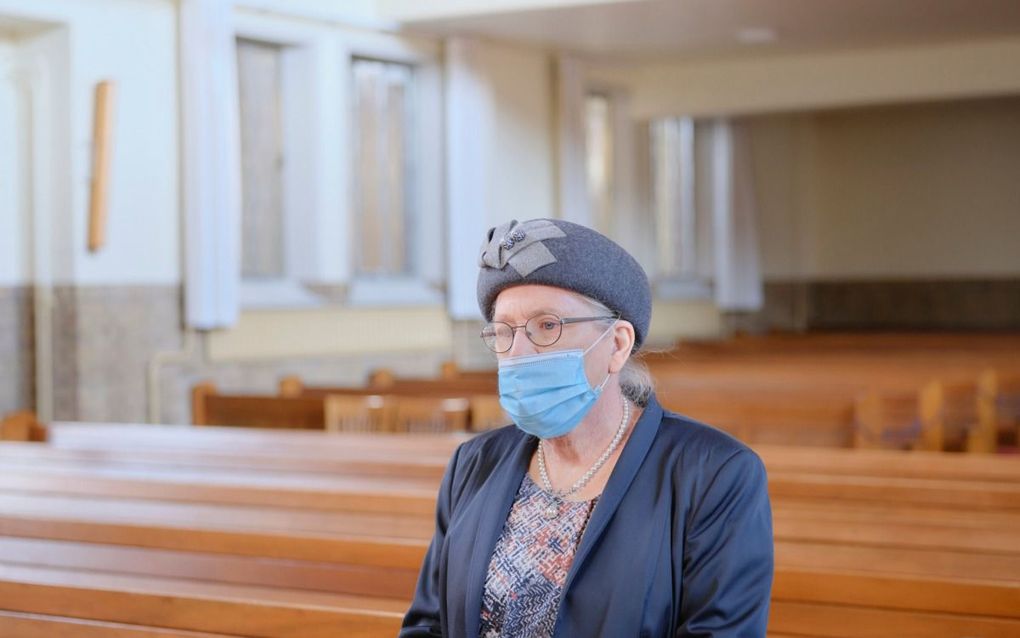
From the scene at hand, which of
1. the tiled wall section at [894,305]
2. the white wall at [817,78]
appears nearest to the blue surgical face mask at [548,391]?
the white wall at [817,78]

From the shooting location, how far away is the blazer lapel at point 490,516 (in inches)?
72.6

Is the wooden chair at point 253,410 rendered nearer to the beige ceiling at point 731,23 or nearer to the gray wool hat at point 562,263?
the beige ceiling at point 731,23

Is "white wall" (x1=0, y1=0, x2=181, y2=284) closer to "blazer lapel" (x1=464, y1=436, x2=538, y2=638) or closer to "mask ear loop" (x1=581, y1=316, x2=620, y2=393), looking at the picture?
"blazer lapel" (x1=464, y1=436, x2=538, y2=638)

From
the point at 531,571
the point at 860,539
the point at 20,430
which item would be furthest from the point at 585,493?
the point at 20,430

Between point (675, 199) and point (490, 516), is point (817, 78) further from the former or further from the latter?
point (490, 516)

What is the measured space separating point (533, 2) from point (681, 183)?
480 centimetres

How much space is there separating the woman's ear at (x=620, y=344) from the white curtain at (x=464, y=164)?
735 centimetres

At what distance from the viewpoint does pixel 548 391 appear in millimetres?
1849

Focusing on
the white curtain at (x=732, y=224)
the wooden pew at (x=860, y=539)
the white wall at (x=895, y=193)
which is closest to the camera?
the wooden pew at (x=860, y=539)

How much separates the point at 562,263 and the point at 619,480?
317 millimetres

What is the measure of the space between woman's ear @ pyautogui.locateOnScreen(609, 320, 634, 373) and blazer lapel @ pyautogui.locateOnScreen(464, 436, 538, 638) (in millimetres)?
202

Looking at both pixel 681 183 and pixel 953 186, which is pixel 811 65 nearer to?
pixel 681 183

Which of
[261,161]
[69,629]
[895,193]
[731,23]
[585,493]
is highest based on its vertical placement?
[731,23]

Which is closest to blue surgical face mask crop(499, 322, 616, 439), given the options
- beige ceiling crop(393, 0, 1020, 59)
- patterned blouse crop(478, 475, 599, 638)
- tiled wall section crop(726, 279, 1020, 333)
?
patterned blouse crop(478, 475, 599, 638)
